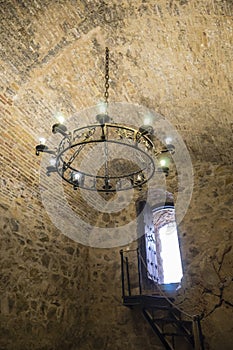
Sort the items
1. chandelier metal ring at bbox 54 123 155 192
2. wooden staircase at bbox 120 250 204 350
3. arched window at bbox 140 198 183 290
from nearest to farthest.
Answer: chandelier metal ring at bbox 54 123 155 192 → wooden staircase at bbox 120 250 204 350 → arched window at bbox 140 198 183 290

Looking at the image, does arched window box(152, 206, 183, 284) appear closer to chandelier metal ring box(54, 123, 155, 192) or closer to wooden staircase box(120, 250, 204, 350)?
wooden staircase box(120, 250, 204, 350)

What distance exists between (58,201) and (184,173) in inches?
87.6

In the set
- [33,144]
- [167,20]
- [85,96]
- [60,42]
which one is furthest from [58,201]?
[167,20]

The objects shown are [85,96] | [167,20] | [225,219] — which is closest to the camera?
[167,20]

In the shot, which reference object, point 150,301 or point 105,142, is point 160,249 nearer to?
point 150,301

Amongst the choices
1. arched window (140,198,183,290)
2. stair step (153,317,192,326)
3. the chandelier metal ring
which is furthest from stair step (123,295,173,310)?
the chandelier metal ring

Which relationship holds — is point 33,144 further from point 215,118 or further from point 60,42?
point 215,118

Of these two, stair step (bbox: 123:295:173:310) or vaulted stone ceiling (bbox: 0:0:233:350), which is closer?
vaulted stone ceiling (bbox: 0:0:233:350)

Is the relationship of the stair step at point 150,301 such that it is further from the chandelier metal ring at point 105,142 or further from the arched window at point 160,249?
the chandelier metal ring at point 105,142

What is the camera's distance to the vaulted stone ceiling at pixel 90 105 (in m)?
2.64

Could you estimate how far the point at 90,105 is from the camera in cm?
374

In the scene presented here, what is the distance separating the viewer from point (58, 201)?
179 inches

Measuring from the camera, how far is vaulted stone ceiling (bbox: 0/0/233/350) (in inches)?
104

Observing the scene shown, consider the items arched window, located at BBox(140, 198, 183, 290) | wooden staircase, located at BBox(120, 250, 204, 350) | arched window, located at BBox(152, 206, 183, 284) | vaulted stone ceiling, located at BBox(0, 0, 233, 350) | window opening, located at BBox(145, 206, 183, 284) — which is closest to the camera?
vaulted stone ceiling, located at BBox(0, 0, 233, 350)
